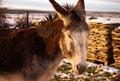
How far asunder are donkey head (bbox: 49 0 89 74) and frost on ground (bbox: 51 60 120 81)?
18.3ft

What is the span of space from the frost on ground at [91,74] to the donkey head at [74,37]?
559 cm

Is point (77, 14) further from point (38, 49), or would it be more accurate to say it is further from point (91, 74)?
point (91, 74)

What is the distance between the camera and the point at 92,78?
10.6 meters

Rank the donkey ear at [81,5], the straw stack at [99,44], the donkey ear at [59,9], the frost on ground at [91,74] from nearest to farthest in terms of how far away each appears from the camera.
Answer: the donkey ear at [59,9], the donkey ear at [81,5], the frost on ground at [91,74], the straw stack at [99,44]

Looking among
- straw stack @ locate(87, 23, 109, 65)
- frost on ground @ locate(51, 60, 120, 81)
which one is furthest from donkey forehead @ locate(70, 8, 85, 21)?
straw stack @ locate(87, 23, 109, 65)

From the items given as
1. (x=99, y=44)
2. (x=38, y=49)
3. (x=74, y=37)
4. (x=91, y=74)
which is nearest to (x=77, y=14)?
(x=74, y=37)

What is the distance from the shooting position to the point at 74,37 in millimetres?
4488

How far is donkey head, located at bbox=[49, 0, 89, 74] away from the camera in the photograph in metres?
4.46

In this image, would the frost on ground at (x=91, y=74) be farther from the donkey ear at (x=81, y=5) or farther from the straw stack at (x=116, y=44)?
the donkey ear at (x=81, y=5)

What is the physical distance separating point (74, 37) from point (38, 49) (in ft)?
3.29

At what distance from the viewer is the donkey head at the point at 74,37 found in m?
4.46

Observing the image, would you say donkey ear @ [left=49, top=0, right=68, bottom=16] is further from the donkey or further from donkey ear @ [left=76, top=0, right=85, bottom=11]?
donkey ear @ [left=76, top=0, right=85, bottom=11]

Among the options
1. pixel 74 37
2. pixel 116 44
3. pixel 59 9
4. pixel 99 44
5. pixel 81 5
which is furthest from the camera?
pixel 99 44

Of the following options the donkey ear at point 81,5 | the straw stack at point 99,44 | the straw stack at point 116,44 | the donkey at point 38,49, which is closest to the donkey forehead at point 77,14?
the donkey at point 38,49
